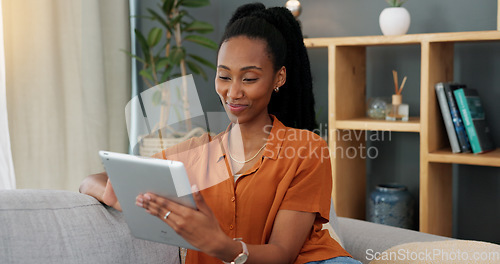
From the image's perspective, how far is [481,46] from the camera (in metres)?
2.41

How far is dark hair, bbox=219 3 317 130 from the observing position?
3.78ft

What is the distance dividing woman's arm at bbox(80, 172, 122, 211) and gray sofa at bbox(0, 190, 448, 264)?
0.02 m

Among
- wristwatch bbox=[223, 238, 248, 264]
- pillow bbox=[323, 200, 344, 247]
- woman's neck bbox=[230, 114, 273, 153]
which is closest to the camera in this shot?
wristwatch bbox=[223, 238, 248, 264]

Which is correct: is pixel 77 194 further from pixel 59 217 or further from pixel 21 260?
pixel 21 260

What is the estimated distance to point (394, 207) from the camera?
94.3 inches

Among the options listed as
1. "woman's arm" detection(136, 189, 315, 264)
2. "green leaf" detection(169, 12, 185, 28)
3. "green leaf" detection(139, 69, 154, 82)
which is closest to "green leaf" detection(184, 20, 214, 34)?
"green leaf" detection(169, 12, 185, 28)

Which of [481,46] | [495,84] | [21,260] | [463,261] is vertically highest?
[481,46]

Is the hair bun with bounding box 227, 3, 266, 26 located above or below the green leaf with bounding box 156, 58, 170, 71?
above

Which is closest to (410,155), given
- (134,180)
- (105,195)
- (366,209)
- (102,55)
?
(366,209)

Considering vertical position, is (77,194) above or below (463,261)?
above

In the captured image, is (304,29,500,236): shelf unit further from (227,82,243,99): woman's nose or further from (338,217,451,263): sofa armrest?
(227,82,243,99): woman's nose

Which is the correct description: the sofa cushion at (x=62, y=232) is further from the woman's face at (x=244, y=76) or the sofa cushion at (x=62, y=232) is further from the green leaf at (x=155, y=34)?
the green leaf at (x=155, y=34)

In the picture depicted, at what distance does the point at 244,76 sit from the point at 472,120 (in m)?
1.42

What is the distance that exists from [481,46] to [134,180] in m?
2.01
